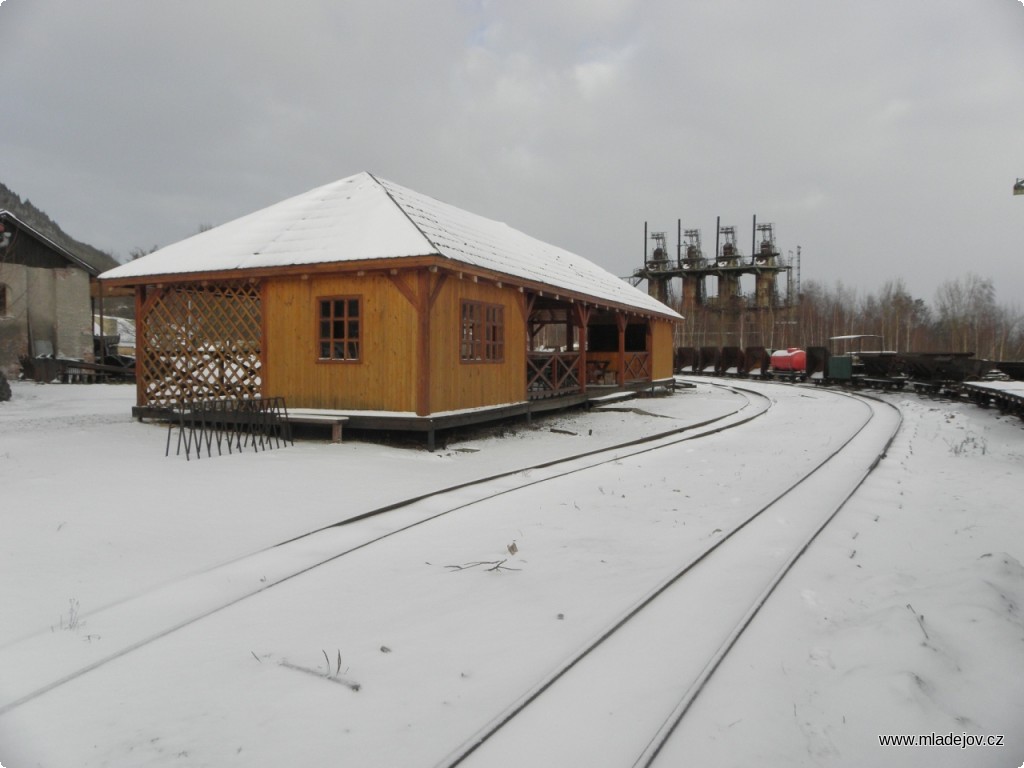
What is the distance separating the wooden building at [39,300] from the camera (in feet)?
77.9

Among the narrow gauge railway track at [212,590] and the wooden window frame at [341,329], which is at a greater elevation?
the wooden window frame at [341,329]

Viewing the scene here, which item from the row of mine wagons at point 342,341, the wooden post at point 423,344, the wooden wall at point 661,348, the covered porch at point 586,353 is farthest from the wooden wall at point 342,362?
the wooden wall at point 661,348

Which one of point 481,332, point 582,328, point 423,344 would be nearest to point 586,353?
point 582,328

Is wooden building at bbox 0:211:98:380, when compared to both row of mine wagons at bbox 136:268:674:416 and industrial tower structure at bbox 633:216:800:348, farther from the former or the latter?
industrial tower structure at bbox 633:216:800:348

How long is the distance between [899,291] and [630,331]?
189ft

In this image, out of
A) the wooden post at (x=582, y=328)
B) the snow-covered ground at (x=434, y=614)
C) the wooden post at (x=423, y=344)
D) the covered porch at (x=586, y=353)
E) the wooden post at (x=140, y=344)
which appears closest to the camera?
the snow-covered ground at (x=434, y=614)

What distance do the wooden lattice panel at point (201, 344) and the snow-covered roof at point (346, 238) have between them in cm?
66

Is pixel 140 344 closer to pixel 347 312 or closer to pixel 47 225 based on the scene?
pixel 347 312

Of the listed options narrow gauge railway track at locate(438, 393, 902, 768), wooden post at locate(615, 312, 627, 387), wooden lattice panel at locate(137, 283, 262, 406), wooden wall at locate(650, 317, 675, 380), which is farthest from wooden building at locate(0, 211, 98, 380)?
narrow gauge railway track at locate(438, 393, 902, 768)

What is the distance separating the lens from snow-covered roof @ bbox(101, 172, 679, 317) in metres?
10.6

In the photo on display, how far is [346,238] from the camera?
36.2 feet

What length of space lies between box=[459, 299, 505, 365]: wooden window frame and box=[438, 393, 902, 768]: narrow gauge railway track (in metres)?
6.91

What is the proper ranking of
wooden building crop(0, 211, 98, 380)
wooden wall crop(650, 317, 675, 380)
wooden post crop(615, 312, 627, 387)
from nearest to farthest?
wooden post crop(615, 312, 627, 387)
wooden wall crop(650, 317, 675, 380)
wooden building crop(0, 211, 98, 380)

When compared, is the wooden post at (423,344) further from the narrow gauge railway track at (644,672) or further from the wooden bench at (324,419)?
the narrow gauge railway track at (644,672)
